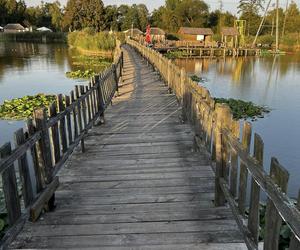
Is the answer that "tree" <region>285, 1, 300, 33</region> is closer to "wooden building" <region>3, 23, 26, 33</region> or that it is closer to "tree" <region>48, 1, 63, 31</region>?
"tree" <region>48, 1, 63, 31</region>

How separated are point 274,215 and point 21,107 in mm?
16106

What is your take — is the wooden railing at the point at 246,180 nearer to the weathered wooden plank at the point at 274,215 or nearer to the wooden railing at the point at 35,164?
the weathered wooden plank at the point at 274,215

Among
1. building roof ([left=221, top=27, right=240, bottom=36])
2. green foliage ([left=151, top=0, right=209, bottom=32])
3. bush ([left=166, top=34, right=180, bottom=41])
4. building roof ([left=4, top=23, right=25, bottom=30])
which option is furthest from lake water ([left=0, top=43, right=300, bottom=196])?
building roof ([left=4, top=23, right=25, bottom=30])

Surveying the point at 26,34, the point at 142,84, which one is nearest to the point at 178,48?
the point at 142,84

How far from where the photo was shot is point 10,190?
3.60m

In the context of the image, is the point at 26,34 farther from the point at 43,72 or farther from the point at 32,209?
the point at 32,209

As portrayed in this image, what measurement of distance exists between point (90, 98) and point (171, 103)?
4.41 metres

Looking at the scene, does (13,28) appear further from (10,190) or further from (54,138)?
(10,190)

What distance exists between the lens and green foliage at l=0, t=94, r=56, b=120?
1611 cm

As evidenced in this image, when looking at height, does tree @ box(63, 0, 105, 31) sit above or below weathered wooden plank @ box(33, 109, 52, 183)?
above

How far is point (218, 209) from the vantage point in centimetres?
448

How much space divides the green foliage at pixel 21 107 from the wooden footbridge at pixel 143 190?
9.96 meters

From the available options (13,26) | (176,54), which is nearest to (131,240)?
(176,54)

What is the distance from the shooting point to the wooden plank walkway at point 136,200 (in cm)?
388
